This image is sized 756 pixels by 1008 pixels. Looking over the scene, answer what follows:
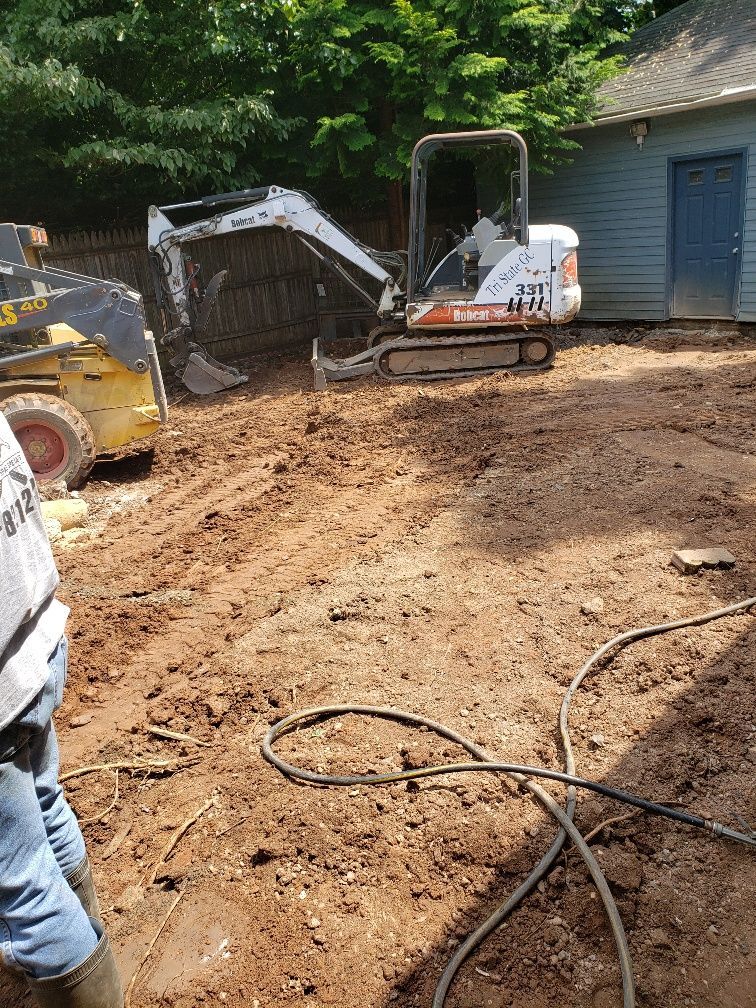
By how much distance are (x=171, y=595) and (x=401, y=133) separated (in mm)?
9262

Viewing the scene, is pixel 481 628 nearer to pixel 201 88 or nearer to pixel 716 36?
pixel 201 88

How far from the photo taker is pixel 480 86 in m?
11.4

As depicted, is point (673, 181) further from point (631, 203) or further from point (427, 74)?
point (427, 74)

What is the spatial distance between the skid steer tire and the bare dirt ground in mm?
345

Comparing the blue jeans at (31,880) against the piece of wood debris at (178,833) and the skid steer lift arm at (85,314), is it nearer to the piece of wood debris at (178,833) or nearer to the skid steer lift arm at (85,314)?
the piece of wood debris at (178,833)

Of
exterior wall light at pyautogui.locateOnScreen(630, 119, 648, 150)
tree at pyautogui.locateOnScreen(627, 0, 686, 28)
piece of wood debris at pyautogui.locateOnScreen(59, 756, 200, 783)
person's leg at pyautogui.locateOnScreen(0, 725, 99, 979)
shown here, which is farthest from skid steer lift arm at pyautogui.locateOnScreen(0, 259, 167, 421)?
tree at pyautogui.locateOnScreen(627, 0, 686, 28)

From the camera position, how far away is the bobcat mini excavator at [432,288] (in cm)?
973

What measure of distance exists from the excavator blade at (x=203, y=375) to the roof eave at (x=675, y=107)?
6828mm

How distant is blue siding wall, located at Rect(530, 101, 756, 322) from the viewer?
11.7 meters

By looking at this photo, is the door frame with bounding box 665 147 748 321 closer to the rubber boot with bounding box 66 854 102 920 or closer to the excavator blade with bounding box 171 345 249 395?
the excavator blade with bounding box 171 345 249 395

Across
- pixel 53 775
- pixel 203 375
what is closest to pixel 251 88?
pixel 203 375

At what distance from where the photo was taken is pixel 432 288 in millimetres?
10352

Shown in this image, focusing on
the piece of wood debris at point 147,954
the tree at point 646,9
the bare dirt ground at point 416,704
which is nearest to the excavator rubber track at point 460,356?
the bare dirt ground at point 416,704

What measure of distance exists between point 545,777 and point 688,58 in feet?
44.9
